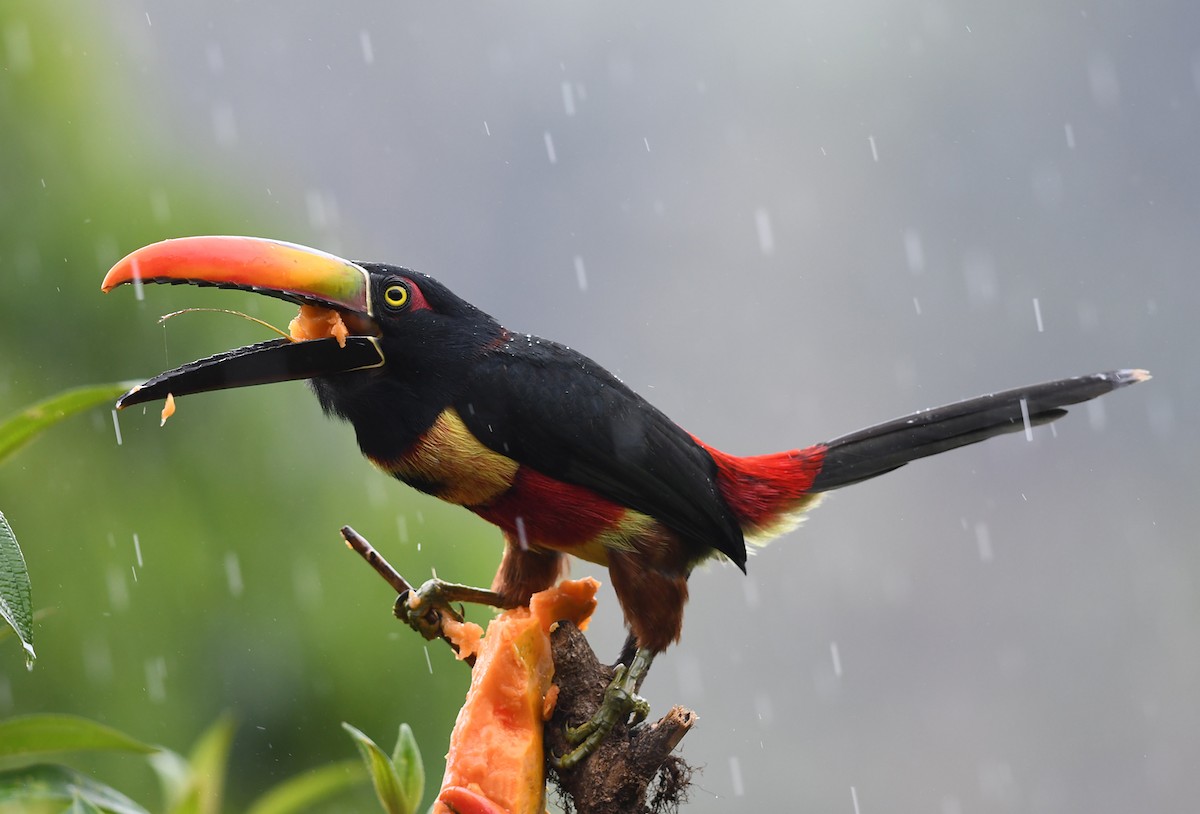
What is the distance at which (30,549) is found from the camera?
4258 mm

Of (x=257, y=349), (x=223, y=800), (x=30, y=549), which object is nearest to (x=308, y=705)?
(x=223, y=800)

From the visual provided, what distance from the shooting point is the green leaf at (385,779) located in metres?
1.51

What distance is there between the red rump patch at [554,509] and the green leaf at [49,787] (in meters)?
0.64

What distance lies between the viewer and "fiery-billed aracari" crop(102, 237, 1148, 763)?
5.05 feet

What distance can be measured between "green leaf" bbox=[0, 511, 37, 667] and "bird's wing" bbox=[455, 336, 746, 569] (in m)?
0.64

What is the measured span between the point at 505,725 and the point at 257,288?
0.68m

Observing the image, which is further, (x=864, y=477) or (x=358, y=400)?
(x=864, y=477)

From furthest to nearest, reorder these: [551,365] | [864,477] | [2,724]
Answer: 1. [864,477]
2. [551,365]
3. [2,724]

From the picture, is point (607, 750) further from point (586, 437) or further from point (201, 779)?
point (201, 779)

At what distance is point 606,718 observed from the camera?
5.03 feet

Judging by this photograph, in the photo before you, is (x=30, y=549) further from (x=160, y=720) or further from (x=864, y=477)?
(x=864, y=477)

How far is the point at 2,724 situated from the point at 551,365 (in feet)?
2.96

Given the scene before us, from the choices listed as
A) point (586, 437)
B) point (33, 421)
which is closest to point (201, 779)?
point (33, 421)

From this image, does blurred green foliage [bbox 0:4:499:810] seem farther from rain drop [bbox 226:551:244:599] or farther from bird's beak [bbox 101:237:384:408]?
bird's beak [bbox 101:237:384:408]
